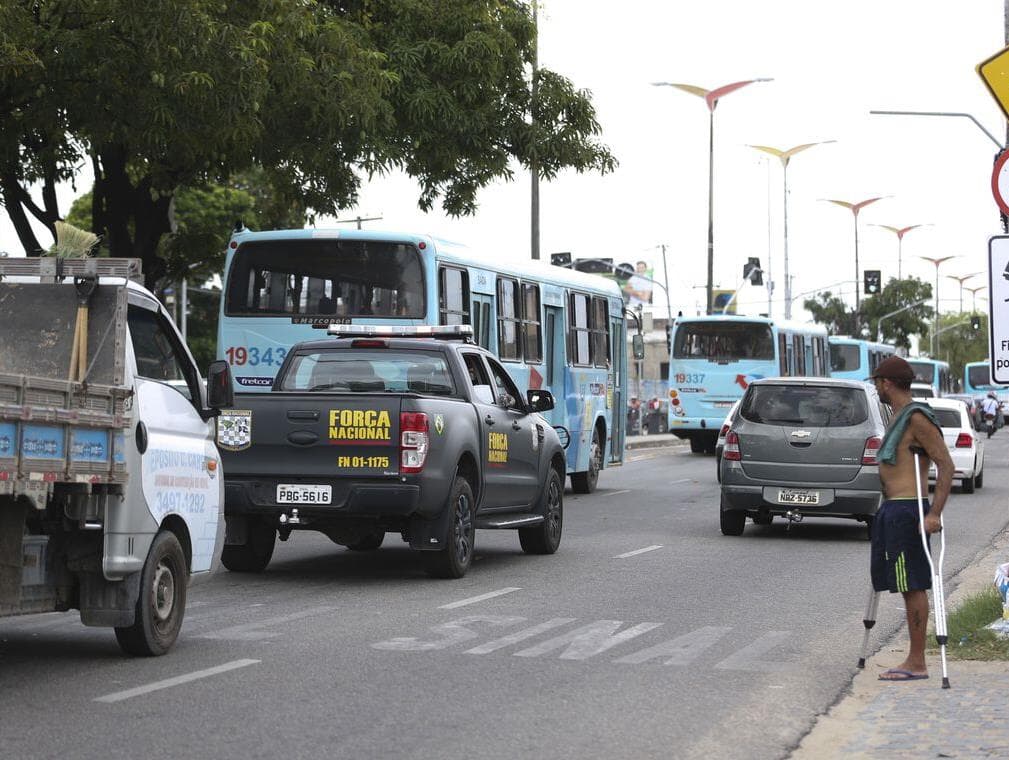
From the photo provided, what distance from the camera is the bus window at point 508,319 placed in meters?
22.8

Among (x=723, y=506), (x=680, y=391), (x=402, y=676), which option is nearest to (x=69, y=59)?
(x=723, y=506)

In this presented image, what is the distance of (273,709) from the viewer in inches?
328

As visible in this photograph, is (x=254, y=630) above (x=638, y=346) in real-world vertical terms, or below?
below

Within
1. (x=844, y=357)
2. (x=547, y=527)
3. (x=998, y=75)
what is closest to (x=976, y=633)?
(x=998, y=75)

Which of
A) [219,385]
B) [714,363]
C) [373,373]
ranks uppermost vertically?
[714,363]

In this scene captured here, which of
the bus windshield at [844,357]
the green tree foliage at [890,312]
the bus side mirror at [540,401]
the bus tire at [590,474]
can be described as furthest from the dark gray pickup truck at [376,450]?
the green tree foliage at [890,312]

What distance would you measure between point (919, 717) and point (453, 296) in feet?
42.7

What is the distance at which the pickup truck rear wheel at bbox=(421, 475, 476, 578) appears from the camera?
13914 mm

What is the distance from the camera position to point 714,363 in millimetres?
40219

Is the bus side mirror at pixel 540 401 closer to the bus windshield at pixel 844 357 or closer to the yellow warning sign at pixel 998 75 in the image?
the yellow warning sign at pixel 998 75

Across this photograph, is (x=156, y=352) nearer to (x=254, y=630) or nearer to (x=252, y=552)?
(x=254, y=630)

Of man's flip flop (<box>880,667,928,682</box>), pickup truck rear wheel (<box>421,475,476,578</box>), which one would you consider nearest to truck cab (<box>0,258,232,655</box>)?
pickup truck rear wheel (<box>421,475,476,578</box>)

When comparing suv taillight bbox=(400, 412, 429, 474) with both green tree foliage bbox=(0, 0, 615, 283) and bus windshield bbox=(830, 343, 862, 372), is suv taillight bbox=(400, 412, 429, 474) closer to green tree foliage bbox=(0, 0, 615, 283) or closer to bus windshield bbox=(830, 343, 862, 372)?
green tree foliage bbox=(0, 0, 615, 283)

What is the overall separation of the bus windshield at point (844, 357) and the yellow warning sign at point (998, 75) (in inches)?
2030
